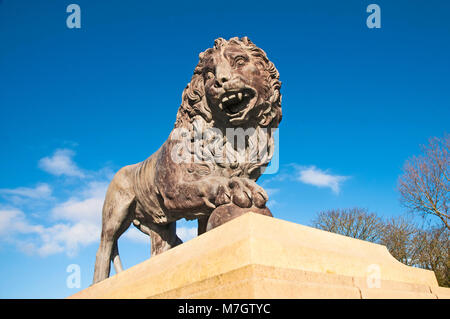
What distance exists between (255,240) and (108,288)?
5.44 ft

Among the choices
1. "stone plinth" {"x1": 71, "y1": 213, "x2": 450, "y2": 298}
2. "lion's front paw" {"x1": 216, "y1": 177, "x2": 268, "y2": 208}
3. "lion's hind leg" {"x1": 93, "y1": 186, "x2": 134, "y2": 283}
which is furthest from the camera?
"lion's hind leg" {"x1": 93, "y1": 186, "x2": 134, "y2": 283}

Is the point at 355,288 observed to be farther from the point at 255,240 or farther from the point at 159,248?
the point at 159,248

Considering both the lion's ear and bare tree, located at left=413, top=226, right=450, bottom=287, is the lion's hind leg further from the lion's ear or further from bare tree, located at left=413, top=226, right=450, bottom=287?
bare tree, located at left=413, top=226, right=450, bottom=287

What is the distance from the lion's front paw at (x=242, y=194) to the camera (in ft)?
10.6

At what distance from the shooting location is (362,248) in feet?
10.2

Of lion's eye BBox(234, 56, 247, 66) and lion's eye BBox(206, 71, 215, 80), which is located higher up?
lion's eye BBox(234, 56, 247, 66)

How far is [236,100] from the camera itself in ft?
12.6

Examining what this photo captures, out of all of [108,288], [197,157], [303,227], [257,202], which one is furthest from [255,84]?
[108,288]

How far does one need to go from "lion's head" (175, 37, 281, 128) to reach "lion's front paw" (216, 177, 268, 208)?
0.81 m

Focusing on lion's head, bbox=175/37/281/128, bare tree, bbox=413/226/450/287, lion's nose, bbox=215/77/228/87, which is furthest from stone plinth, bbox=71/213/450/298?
bare tree, bbox=413/226/450/287

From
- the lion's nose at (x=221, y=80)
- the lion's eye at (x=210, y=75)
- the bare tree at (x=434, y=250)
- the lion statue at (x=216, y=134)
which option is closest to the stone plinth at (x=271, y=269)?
the lion statue at (x=216, y=134)

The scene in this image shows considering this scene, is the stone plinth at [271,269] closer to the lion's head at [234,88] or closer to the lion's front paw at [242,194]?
the lion's front paw at [242,194]

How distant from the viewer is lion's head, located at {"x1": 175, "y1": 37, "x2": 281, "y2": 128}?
379cm
